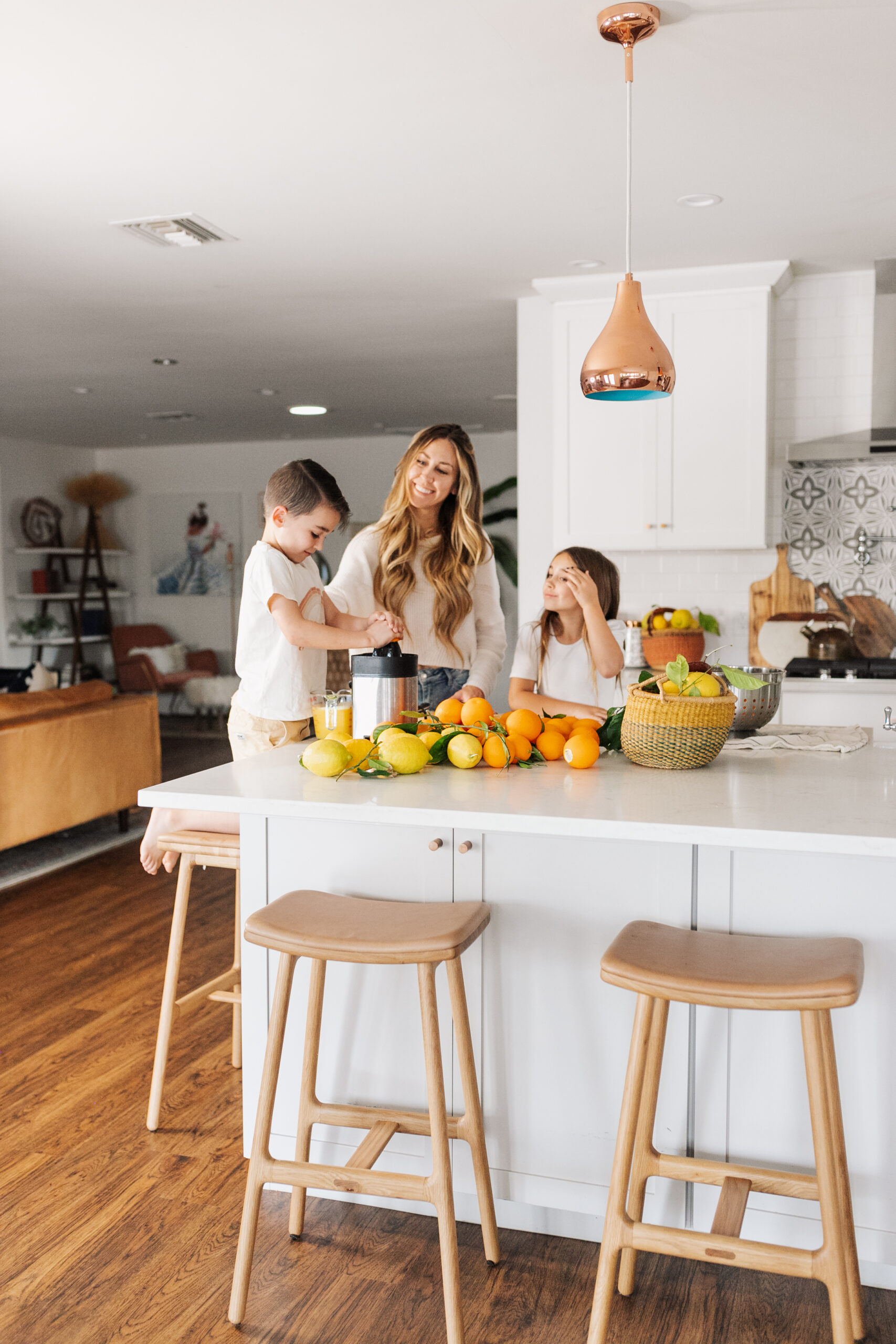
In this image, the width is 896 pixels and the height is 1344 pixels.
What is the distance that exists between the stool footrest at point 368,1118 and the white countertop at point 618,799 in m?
0.57

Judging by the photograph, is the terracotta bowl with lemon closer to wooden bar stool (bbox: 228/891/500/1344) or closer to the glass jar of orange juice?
the glass jar of orange juice

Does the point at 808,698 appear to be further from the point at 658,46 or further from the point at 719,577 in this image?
the point at 658,46

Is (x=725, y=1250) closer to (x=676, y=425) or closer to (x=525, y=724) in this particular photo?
(x=525, y=724)

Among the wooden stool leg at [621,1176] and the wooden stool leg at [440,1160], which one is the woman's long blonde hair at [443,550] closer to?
the wooden stool leg at [440,1160]

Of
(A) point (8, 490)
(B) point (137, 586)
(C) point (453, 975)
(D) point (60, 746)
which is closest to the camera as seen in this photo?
(C) point (453, 975)

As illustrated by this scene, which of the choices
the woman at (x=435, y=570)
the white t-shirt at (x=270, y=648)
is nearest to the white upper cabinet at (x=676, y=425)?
the woman at (x=435, y=570)

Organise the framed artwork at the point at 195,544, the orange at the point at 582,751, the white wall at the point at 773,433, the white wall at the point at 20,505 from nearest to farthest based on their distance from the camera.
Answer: the orange at the point at 582,751 < the white wall at the point at 773,433 < the white wall at the point at 20,505 < the framed artwork at the point at 195,544

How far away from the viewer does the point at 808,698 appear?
162 inches

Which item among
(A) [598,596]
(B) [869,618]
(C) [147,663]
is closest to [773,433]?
(B) [869,618]

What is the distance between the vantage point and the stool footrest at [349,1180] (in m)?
1.75

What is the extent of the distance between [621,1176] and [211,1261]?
87 cm

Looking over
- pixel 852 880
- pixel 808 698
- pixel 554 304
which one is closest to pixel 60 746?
pixel 554 304

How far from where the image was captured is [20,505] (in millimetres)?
9117

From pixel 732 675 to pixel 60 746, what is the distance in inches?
136
